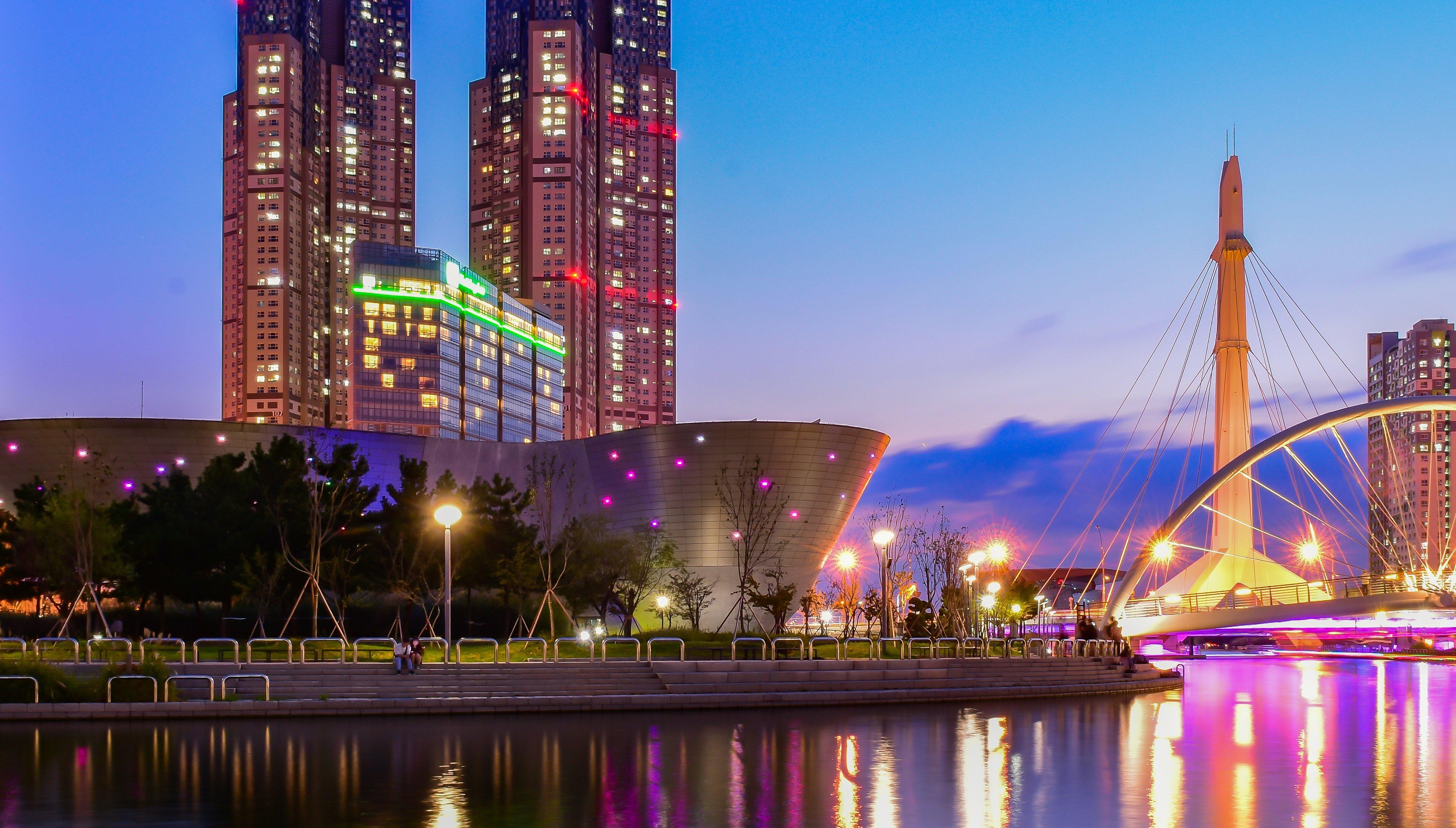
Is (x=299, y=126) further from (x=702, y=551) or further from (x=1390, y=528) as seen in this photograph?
(x=1390, y=528)

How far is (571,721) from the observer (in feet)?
80.6

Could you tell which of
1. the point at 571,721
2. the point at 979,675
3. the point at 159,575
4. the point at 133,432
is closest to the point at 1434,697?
the point at 979,675

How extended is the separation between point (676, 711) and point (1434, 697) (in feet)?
73.3

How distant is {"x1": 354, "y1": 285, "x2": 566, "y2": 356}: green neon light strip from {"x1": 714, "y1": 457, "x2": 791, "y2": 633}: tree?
Answer: 93.2m

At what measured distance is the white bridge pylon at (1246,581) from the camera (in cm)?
4534

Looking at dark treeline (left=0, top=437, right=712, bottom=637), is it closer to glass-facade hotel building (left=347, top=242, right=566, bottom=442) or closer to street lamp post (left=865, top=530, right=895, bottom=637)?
street lamp post (left=865, top=530, right=895, bottom=637)

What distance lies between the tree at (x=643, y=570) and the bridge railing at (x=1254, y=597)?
21.7m

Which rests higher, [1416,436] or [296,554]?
[1416,436]

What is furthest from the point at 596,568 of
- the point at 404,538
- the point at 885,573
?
the point at 885,573

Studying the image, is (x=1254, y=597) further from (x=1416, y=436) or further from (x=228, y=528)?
(x=1416, y=436)

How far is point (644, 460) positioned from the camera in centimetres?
7625

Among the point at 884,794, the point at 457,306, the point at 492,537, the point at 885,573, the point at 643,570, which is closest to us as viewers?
the point at 884,794

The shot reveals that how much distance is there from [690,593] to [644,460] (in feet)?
35.4

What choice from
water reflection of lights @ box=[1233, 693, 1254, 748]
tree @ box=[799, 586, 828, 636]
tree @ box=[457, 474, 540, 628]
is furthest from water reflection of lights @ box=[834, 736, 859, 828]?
tree @ box=[799, 586, 828, 636]
